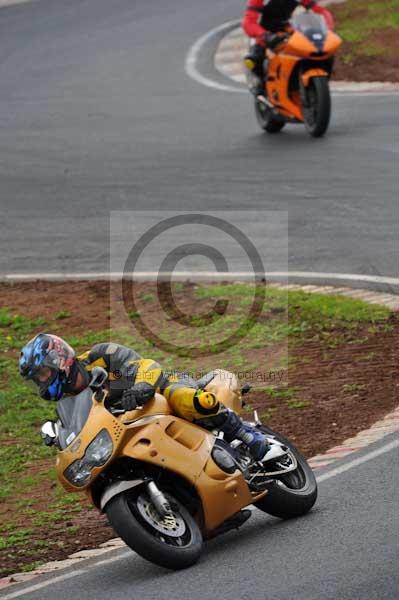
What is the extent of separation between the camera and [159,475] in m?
7.64

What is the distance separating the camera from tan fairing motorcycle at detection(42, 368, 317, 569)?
23.9 feet

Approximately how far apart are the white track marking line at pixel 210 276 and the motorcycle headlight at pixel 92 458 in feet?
20.0

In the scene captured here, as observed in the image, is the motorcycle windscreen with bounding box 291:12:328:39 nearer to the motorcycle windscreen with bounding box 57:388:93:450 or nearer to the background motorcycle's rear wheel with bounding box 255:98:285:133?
the background motorcycle's rear wheel with bounding box 255:98:285:133

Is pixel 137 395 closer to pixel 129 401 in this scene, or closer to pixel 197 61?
pixel 129 401

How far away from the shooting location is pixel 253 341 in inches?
484

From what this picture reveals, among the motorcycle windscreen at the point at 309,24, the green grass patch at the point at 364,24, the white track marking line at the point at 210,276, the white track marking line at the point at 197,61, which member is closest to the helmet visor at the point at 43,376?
the white track marking line at the point at 210,276

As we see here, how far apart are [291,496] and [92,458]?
1341mm

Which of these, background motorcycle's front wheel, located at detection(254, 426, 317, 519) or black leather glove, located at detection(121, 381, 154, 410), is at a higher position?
black leather glove, located at detection(121, 381, 154, 410)

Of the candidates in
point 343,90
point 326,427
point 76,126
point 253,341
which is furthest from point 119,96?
point 326,427

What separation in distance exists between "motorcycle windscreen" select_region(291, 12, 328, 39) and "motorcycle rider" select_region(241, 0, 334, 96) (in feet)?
0.53

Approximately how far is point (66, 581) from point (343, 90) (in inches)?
557

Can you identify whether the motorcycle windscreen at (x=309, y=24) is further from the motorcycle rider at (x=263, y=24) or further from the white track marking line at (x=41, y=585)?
the white track marking line at (x=41, y=585)

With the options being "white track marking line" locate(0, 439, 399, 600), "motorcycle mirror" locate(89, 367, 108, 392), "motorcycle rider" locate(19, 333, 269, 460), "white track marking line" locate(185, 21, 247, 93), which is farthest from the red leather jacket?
"motorcycle mirror" locate(89, 367, 108, 392)

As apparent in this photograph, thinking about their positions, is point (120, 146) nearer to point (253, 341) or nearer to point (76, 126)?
point (76, 126)
